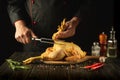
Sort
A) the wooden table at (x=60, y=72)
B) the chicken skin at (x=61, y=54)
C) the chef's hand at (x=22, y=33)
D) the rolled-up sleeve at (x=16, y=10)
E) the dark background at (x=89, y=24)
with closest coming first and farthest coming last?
the wooden table at (x=60, y=72)
the chicken skin at (x=61, y=54)
the chef's hand at (x=22, y=33)
the rolled-up sleeve at (x=16, y=10)
the dark background at (x=89, y=24)

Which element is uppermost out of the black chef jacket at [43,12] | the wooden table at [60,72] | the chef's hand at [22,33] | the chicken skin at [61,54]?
the black chef jacket at [43,12]

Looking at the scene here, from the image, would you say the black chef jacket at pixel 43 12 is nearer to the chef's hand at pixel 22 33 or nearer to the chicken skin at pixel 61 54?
the chef's hand at pixel 22 33

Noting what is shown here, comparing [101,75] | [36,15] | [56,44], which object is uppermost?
[36,15]

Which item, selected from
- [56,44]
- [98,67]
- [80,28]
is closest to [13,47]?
[80,28]

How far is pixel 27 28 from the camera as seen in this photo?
261 centimetres

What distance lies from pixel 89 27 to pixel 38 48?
50 centimetres

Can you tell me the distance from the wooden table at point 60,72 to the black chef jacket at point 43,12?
0.73 metres

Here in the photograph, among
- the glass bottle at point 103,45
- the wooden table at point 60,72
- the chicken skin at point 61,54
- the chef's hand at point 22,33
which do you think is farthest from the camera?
the chef's hand at point 22,33

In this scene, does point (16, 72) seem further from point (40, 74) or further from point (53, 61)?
point (53, 61)

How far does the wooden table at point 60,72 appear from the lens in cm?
157

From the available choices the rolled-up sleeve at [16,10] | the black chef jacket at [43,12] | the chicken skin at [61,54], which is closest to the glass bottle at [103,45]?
the chicken skin at [61,54]

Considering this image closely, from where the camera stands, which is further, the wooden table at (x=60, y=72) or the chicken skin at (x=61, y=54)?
the chicken skin at (x=61, y=54)

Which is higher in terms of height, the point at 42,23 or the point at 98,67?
the point at 42,23

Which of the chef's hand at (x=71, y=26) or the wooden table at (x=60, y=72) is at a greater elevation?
the chef's hand at (x=71, y=26)
